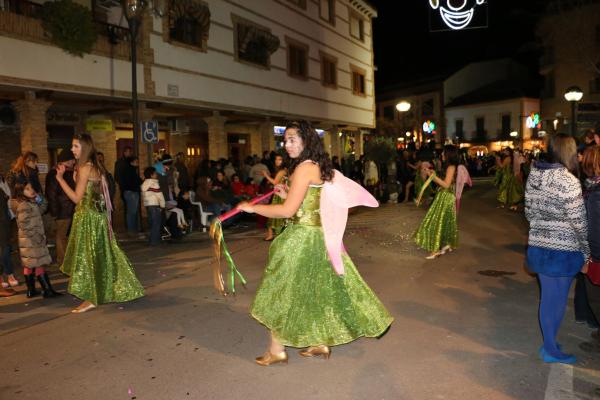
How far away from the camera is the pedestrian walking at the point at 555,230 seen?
14.1 ft

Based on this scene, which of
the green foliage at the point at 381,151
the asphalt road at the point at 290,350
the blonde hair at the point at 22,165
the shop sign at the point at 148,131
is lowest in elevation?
the asphalt road at the point at 290,350

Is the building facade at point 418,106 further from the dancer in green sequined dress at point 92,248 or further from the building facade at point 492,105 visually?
the dancer in green sequined dress at point 92,248

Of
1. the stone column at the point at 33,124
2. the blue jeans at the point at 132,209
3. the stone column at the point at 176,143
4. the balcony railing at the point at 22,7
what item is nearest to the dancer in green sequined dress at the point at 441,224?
the blue jeans at the point at 132,209

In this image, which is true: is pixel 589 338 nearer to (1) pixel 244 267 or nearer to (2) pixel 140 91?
(1) pixel 244 267

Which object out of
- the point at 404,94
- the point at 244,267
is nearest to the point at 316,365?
the point at 244,267

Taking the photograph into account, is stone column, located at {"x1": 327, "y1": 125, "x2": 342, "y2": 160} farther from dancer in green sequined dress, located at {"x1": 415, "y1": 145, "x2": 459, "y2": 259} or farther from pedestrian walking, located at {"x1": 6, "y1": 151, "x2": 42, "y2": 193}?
pedestrian walking, located at {"x1": 6, "y1": 151, "x2": 42, "y2": 193}

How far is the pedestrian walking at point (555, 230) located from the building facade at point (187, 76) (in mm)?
10691

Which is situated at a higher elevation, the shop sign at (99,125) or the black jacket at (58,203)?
the shop sign at (99,125)

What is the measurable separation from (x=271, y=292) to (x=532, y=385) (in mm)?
2087

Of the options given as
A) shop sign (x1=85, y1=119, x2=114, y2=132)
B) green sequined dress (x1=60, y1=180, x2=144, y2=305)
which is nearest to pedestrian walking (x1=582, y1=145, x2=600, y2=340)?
green sequined dress (x1=60, y1=180, x2=144, y2=305)

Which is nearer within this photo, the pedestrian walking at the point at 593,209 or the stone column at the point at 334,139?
the pedestrian walking at the point at 593,209

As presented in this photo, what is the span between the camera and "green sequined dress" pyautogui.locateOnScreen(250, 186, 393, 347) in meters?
4.27

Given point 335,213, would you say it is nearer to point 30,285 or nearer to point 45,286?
point 45,286

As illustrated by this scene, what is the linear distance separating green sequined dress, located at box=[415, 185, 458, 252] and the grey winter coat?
5.84 m
